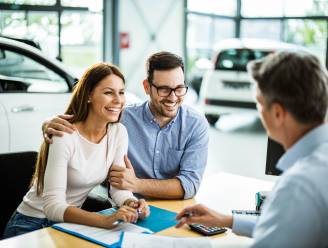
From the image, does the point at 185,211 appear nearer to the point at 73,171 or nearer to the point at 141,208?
the point at 141,208

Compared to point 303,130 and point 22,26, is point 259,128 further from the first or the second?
point 303,130

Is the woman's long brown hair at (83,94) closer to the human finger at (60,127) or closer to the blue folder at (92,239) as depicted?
the human finger at (60,127)

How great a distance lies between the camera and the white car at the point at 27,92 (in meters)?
4.29

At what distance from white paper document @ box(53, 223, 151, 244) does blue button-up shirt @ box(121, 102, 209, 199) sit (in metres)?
0.66

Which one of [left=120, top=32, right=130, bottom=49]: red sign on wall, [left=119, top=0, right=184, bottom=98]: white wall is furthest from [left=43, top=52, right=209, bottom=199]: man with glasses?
[left=120, top=32, right=130, bottom=49]: red sign on wall

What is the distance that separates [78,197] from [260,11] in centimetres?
1139

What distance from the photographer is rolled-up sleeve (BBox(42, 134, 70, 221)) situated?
1.99 meters

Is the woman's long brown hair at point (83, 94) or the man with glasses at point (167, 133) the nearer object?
the woman's long brown hair at point (83, 94)

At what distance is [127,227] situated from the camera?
6.19 feet

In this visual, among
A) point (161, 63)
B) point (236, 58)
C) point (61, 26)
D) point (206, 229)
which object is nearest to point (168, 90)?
point (161, 63)

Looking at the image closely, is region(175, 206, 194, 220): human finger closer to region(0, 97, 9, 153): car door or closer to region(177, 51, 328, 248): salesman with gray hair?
region(177, 51, 328, 248): salesman with gray hair

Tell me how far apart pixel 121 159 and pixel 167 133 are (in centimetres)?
34

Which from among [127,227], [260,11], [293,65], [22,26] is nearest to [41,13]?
[22,26]

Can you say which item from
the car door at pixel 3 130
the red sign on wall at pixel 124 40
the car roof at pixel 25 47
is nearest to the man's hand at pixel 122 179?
the car door at pixel 3 130
